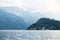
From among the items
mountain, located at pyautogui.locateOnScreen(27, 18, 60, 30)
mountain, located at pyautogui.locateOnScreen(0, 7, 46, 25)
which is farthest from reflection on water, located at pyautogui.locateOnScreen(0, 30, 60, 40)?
mountain, located at pyautogui.locateOnScreen(0, 7, 46, 25)

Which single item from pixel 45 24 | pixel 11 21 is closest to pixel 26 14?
pixel 11 21

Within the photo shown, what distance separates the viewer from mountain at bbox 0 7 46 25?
132 inches

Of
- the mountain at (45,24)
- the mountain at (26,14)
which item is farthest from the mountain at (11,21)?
the mountain at (45,24)

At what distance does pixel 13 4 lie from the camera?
338 centimetres

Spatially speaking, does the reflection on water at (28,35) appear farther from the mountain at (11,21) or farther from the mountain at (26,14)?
the mountain at (26,14)

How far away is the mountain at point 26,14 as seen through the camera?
334 cm

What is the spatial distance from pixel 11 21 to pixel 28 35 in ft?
1.63

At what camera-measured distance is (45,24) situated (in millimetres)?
3406

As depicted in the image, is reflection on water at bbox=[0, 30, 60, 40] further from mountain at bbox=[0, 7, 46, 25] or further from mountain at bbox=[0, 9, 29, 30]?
mountain at bbox=[0, 7, 46, 25]

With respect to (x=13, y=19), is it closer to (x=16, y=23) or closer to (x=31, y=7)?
(x=16, y=23)

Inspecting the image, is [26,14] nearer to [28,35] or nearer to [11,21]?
[11,21]

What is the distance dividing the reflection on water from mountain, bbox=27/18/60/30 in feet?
0.31

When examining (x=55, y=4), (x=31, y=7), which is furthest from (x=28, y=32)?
(x=55, y=4)

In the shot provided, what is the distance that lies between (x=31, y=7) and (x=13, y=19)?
48 cm
